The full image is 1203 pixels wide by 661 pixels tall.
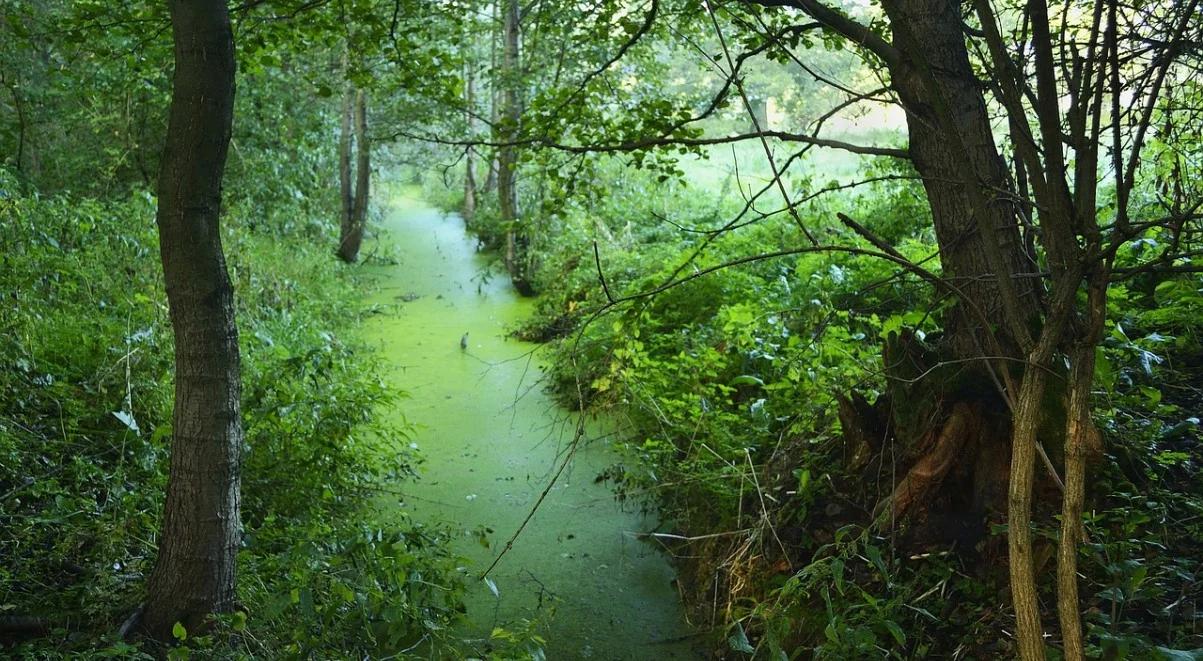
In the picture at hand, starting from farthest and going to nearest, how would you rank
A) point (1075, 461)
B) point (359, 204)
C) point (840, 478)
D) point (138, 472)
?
point (359, 204)
point (138, 472)
point (840, 478)
point (1075, 461)

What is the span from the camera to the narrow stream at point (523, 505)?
3701 mm

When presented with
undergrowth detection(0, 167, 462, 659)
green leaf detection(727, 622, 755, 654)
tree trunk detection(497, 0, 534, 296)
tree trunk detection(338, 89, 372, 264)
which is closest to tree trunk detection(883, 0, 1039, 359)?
green leaf detection(727, 622, 755, 654)

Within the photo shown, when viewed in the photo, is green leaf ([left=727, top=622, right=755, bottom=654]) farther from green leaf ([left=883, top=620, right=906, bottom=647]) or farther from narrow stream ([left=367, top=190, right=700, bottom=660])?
narrow stream ([left=367, top=190, right=700, bottom=660])

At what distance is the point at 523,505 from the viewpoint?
4816 millimetres

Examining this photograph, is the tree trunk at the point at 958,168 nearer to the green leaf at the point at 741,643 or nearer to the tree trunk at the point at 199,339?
the green leaf at the point at 741,643

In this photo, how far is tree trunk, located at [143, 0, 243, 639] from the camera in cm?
268

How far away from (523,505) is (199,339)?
2.36 metres

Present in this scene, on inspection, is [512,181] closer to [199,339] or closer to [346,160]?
[346,160]

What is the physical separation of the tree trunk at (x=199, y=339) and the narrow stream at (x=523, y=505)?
2.88 ft

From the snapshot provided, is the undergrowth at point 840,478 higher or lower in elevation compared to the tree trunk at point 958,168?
lower

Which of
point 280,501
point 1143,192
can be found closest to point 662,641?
point 280,501

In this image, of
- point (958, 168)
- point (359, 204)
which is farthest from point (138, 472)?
point (359, 204)

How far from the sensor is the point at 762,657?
3.28m

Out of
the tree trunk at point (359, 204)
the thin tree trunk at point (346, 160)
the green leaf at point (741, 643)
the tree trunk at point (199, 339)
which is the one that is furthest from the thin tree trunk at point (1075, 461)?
the tree trunk at point (359, 204)
